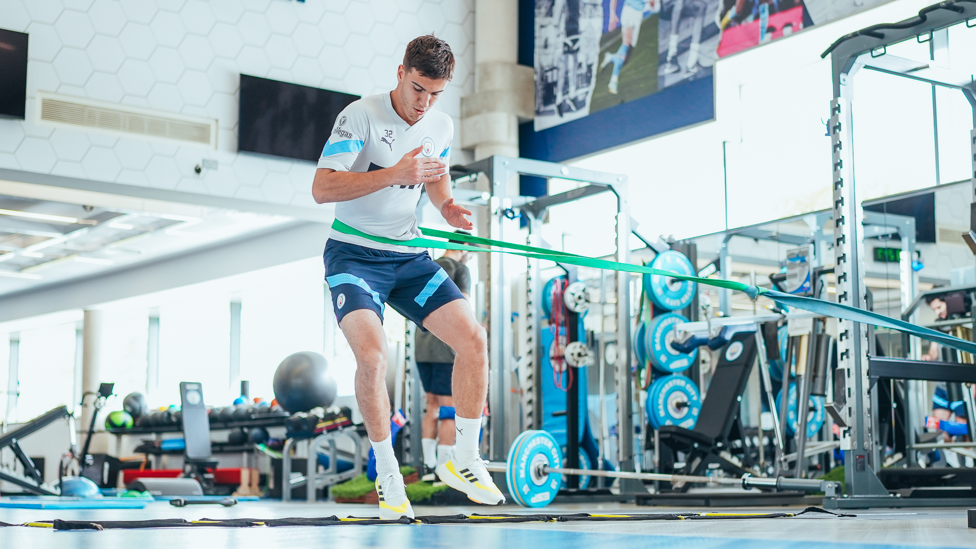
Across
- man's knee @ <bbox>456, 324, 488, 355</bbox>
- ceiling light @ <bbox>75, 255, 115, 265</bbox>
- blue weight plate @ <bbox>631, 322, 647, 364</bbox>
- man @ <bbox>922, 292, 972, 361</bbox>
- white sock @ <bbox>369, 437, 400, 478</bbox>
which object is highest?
ceiling light @ <bbox>75, 255, 115, 265</bbox>

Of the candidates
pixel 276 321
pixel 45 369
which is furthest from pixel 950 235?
pixel 45 369

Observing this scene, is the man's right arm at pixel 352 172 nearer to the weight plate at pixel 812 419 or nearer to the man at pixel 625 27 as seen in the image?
the weight plate at pixel 812 419

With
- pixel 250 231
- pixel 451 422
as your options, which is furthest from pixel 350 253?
pixel 250 231

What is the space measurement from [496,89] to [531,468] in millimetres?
4943

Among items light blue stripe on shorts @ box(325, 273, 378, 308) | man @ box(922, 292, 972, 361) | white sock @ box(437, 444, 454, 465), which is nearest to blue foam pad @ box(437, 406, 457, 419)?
white sock @ box(437, 444, 454, 465)

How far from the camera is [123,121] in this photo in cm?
708

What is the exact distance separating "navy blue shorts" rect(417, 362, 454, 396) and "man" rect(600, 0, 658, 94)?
3450mm

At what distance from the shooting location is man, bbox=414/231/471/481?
525cm

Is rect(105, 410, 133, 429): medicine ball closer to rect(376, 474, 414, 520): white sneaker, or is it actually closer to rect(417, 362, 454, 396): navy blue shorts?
rect(417, 362, 454, 396): navy blue shorts

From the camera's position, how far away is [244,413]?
10141 mm

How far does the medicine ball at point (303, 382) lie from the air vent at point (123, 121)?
6.22 feet

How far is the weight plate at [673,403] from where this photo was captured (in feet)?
18.0

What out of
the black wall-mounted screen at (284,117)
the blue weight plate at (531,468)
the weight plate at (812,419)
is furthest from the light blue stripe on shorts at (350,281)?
the black wall-mounted screen at (284,117)

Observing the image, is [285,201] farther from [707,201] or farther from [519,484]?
[519,484]
